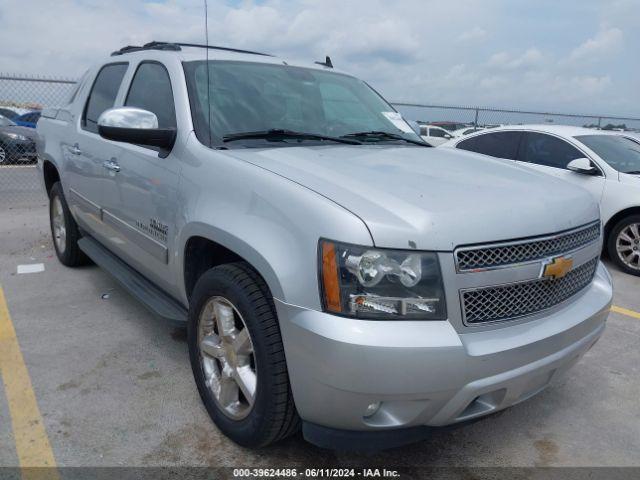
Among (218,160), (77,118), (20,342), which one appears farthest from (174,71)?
(20,342)

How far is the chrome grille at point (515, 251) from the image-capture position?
200 cm

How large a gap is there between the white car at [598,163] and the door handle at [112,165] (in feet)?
16.0

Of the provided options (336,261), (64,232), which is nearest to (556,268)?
(336,261)

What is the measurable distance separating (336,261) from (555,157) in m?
5.46

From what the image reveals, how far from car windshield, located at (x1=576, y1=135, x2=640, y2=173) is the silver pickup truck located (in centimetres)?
390

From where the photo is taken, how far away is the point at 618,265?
237 inches

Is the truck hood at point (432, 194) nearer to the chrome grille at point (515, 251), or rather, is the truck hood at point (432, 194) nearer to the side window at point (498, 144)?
the chrome grille at point (515, 251)

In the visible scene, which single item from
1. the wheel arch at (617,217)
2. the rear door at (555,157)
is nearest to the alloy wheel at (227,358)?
the rear door at (555,157)

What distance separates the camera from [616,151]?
6.43 m

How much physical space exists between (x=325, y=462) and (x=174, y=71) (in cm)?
228

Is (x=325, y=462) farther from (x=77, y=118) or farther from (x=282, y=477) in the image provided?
(x=77, y=118)

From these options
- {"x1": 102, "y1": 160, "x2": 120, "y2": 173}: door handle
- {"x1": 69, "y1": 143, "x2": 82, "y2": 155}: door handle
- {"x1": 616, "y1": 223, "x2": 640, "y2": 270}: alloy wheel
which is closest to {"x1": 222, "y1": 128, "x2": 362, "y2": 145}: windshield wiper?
{"x1": 102, "y1": 160, "x2": 120, "y2": 173}: door handle

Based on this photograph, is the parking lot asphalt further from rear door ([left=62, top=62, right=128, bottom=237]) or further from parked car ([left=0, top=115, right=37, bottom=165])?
parked car ([left=0, top=115, right=37, bottom=165])

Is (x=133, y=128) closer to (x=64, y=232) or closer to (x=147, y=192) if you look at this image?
(x=147, y=192)
